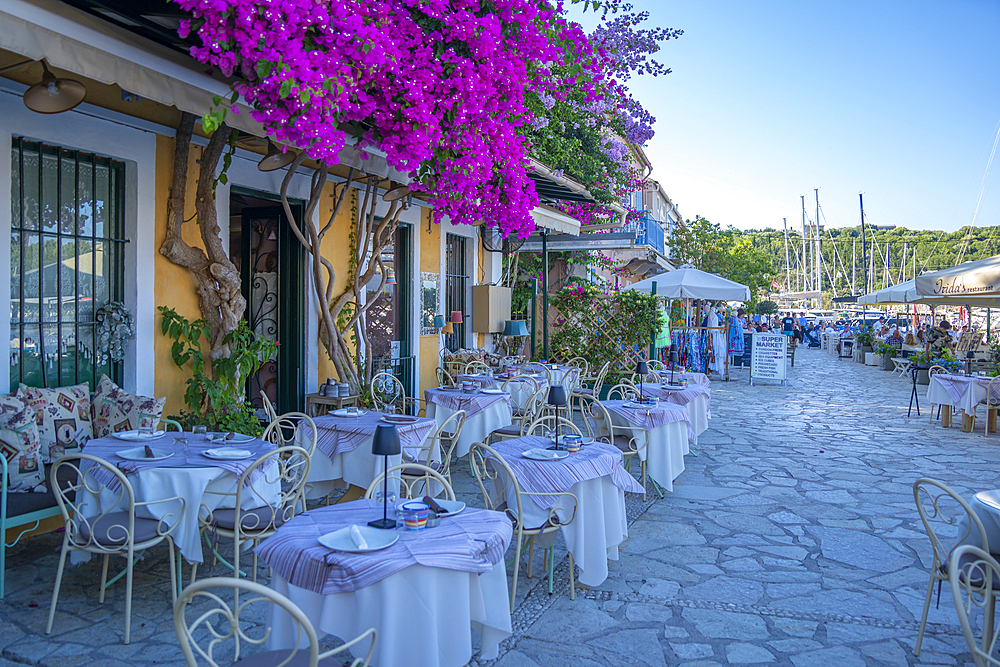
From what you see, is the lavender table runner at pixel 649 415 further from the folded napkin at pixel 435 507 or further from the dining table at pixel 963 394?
the dining table at pixel 963 394

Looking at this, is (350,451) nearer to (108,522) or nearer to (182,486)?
(182,486)

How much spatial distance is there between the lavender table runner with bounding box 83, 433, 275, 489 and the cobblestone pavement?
27.6 inches

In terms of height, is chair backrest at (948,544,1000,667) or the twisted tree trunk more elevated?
the twisted tree trunk

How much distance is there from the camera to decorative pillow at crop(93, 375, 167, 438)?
490 centimetres

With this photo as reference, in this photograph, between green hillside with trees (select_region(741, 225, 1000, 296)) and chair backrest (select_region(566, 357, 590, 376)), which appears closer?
chair backrest (select_region(566, 357, 590, 376))

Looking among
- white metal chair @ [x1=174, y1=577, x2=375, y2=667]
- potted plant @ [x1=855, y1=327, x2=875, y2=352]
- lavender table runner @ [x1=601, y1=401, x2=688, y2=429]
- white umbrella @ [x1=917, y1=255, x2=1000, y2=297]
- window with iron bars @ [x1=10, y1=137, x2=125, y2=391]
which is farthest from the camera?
potted plant @ [x1=855, y1=327, x2=875, y2=352]

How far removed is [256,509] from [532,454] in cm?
168

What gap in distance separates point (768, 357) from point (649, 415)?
33.9 feet

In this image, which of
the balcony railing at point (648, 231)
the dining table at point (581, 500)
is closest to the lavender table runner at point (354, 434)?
the dining table at point (581, 500)

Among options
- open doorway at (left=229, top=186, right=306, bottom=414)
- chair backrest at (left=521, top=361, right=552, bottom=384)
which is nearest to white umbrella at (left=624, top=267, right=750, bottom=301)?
chair backrest at (left=521, top=361, right=552, bottom=384)

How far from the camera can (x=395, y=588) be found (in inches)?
89.7

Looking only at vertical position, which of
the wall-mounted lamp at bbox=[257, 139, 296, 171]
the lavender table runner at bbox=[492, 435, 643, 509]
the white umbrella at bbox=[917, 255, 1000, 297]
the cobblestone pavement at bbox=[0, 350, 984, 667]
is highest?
the wall-mounted lamp at bbox=[257, 139, 296, 171]

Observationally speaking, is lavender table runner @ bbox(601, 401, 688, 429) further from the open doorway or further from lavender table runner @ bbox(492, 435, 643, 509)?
the open doorway

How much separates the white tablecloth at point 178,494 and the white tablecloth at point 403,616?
1435 millimetres
